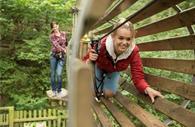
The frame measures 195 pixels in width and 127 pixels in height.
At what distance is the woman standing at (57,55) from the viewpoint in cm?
535

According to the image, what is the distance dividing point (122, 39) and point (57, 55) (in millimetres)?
3272

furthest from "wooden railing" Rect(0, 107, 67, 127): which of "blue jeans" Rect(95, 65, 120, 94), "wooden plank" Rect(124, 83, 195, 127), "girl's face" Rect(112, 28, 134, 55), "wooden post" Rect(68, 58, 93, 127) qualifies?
"wooden post" Rect(68, 58, 93, 127)

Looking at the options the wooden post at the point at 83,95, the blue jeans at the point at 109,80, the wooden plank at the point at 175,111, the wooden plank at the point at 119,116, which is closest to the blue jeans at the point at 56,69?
the blue jeans at the point at 109,80

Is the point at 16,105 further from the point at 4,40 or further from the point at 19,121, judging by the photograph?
the point at 4,40

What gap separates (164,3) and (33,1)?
6012 mm

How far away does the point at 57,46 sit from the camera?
5.33 m

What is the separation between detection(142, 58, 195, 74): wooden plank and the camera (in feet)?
6.14

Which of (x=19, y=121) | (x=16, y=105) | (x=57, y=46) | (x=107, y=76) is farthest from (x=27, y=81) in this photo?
(x=107, y=76)

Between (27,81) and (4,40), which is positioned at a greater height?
(4,40)

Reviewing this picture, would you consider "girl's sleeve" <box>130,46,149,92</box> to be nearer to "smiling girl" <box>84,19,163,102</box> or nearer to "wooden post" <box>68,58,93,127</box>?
"smiling girl" <box>84,19,163,102</box>

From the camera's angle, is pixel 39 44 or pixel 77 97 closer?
pixel 77 97

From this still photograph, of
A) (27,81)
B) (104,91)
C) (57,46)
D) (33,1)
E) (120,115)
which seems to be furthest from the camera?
(27,81)

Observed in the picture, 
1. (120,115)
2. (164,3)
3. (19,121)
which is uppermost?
(164,3)

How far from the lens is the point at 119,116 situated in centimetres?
209
